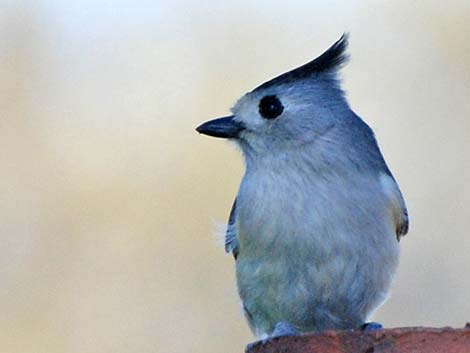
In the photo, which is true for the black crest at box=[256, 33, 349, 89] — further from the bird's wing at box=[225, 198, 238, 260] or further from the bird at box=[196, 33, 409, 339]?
the bird's wing at box=[225, 198, 238, 260]

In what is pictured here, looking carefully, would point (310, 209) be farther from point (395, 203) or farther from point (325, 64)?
point (325, 64)

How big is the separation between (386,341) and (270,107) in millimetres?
1294

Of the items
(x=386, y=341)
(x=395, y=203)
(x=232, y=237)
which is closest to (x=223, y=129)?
(x=232, y=237)

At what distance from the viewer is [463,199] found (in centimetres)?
530

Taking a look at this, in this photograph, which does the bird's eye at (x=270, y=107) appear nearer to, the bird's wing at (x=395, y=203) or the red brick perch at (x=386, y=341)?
the bird's wing at (x=395, y=203)

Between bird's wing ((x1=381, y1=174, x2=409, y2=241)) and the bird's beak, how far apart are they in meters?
0.36

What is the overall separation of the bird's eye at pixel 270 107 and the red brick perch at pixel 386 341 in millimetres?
1167

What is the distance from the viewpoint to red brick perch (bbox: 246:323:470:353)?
2.26 m

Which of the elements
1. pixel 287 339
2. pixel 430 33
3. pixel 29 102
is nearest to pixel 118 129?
pixel 29 102

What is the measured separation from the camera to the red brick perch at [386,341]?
2.26 metres

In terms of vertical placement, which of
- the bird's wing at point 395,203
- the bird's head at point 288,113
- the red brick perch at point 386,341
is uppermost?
the bird's head at point 288,113

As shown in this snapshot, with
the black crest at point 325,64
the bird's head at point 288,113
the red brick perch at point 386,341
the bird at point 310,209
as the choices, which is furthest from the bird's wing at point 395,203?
the red brick perch at point 386,341

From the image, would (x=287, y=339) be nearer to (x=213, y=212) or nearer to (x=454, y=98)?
(x=213, y=212)

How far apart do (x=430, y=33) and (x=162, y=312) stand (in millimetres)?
1681
